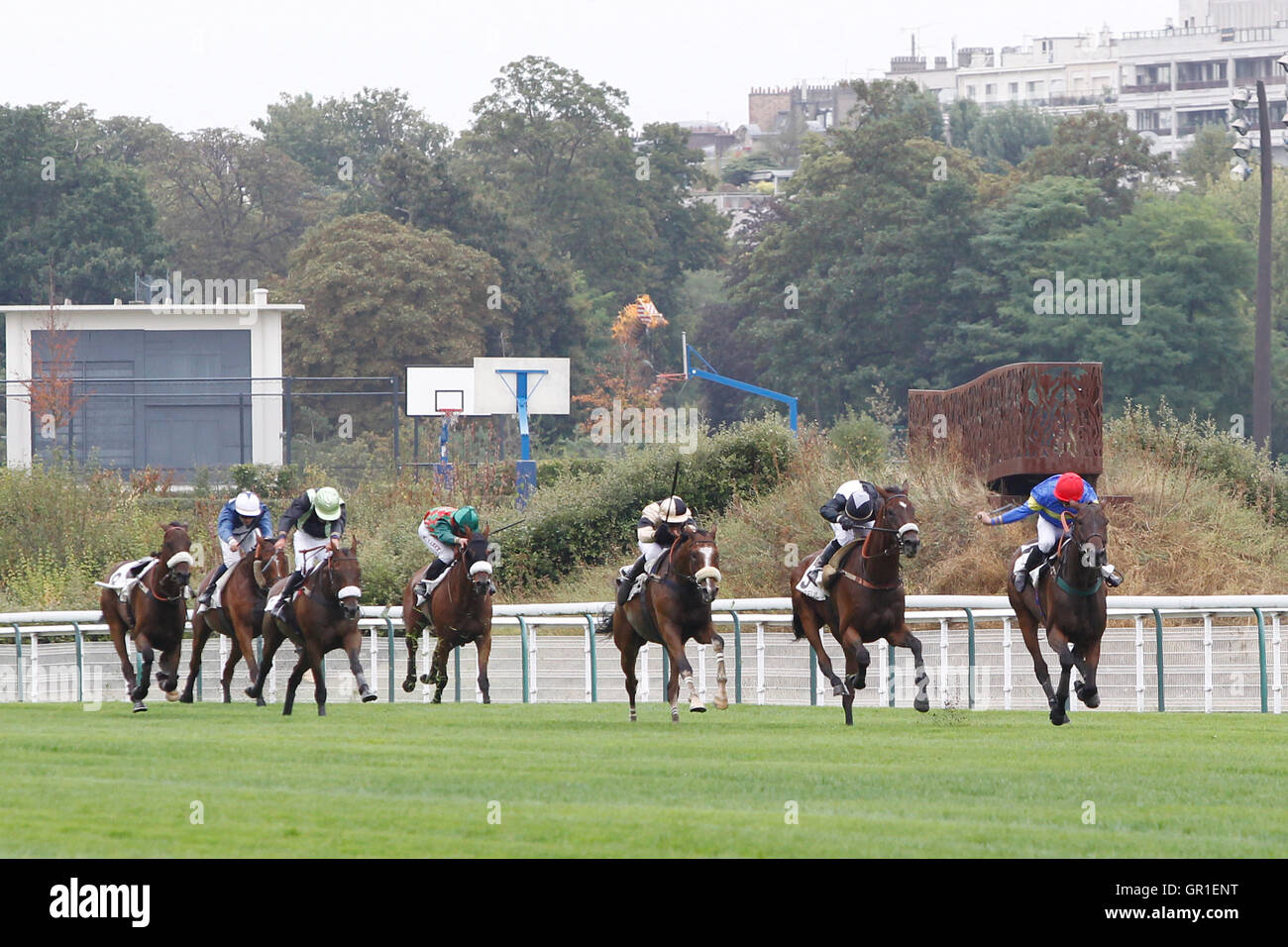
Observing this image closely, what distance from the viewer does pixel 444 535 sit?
18.8 metres

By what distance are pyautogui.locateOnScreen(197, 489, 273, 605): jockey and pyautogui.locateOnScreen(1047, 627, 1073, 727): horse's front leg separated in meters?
7.14

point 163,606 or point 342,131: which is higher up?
point 342,131

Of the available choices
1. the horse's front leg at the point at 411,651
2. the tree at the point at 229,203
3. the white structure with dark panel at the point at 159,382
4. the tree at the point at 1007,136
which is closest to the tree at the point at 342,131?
the tree at the point at 229,203

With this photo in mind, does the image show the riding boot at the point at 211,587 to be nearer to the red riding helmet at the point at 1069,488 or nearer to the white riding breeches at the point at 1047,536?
the white riding breeches at the point at 1047,536

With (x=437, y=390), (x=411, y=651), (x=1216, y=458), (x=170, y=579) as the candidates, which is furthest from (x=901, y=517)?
(x=437, y=390)

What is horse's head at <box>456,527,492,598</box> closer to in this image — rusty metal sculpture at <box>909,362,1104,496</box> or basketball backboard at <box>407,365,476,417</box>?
rusty metal sculpture at <box>909,362,1104,496</box>

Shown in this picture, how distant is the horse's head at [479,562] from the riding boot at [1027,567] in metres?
4.40

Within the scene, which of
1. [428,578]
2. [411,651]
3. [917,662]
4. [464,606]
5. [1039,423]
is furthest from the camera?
[1039,423]

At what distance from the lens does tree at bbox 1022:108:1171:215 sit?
6322 cm

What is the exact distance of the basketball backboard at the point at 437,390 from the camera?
43.6 meters

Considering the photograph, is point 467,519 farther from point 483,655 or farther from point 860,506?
point 860,506

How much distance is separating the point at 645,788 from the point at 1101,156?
184ft
